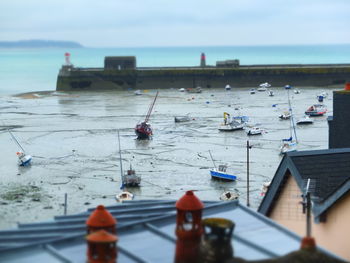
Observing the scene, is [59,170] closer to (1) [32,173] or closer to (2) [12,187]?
(1) [32,173]

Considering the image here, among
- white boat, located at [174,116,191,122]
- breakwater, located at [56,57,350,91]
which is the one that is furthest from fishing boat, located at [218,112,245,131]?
breakwater, located at [56,57,350,91]

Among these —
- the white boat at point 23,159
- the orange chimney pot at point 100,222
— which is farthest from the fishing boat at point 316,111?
the orange chimney pot at point 100,222

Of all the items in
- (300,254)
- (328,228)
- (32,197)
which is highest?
(300,254)

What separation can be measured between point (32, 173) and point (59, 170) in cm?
124

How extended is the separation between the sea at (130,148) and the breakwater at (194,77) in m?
12.2

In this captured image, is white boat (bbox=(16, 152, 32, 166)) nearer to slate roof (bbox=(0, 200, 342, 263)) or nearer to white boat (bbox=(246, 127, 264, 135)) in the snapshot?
white boat (bbox=(246, 127, 264, 135))

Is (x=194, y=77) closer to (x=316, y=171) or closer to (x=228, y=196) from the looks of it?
(x=228, y=196)

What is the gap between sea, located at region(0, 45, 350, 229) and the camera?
27828 mm

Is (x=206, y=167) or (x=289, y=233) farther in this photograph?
(x=206, y=167)

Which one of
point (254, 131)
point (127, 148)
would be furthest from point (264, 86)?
point (127, 148)

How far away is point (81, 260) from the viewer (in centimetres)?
720

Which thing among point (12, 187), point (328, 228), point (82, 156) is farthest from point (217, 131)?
point (328, 228)

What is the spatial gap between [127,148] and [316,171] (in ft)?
95.7

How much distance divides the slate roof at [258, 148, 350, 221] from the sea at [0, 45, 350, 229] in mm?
404
